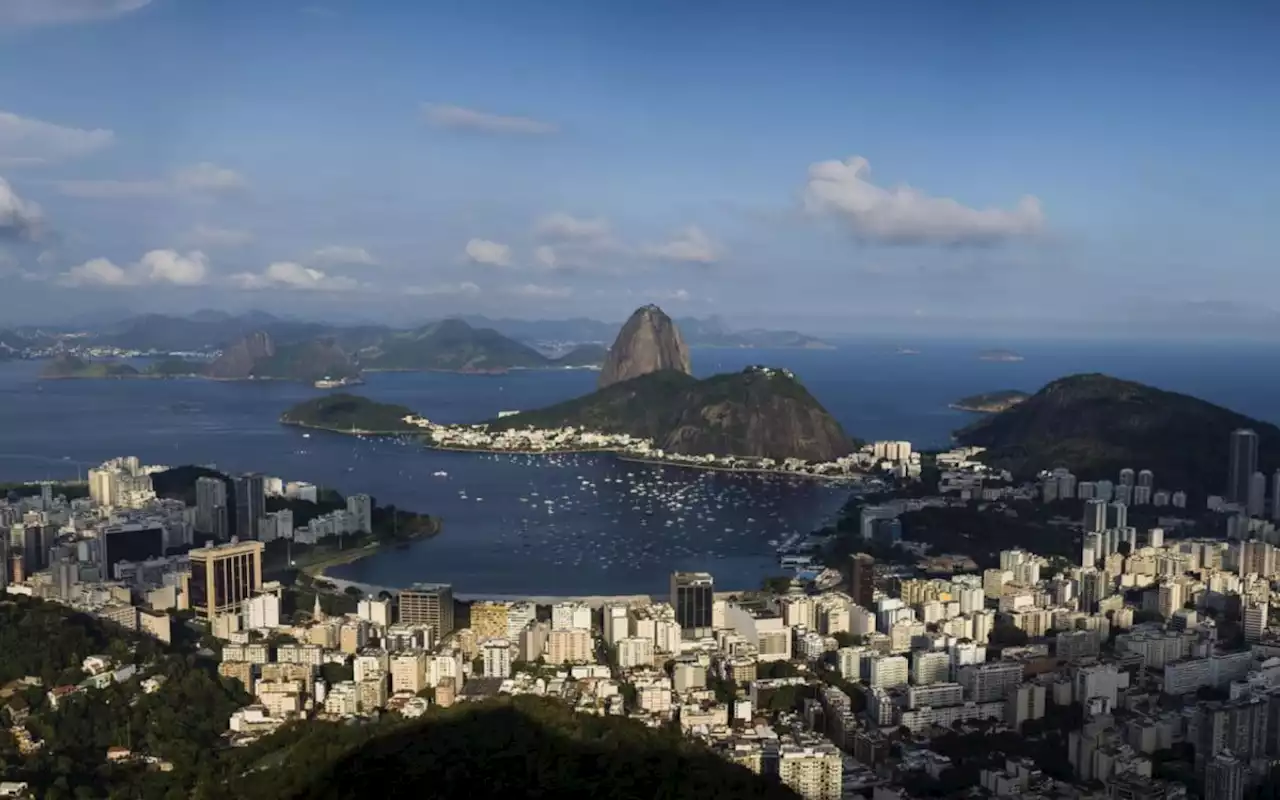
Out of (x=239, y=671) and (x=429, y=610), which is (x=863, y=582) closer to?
(x=429, y=610)

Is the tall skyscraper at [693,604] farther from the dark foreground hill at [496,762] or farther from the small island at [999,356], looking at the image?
the small island at [999,356]

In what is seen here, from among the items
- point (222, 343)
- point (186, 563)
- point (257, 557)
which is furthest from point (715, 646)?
point (222, 343)

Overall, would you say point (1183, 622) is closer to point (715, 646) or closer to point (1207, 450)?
point (715, 646)

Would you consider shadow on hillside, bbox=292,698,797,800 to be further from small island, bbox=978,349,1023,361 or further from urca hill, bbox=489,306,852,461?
small island, bbox=978,349,1023,361

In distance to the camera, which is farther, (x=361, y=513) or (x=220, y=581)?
(x=361, y=513)

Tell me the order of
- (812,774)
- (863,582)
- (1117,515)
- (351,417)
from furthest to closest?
(351,417), (1117,515), (863,582), (812,774)

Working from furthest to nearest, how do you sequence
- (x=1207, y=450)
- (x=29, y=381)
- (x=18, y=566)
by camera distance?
1. (x=29, y=381)
2. (x=1207, y=450)
3. (x=18, y=566)

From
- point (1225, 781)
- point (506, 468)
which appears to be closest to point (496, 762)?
point (1225, 781)
